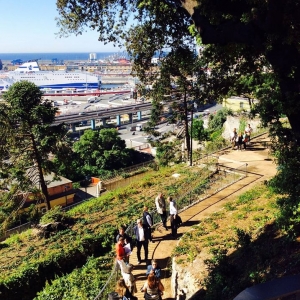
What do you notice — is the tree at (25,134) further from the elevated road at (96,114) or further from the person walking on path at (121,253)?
the elevated road at (96,114)

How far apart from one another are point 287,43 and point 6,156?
1483cm

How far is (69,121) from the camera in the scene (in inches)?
2955

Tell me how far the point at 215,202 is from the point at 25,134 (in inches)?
373

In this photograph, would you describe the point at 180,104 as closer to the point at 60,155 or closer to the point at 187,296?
the point at 60,155

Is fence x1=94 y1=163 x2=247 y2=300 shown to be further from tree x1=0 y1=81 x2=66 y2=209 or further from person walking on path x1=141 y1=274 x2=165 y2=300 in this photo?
tree x1=0 y1=81 x2=66 y2=209

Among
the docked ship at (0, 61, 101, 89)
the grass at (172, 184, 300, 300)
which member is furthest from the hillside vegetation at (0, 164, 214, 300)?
the docked ship at (0, 61, 101, 89)

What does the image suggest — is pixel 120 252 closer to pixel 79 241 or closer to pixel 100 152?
pixel 79 241

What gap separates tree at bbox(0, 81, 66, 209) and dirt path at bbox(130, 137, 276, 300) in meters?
8.05

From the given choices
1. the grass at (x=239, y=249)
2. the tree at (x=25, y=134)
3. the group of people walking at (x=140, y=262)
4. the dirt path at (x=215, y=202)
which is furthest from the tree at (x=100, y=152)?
the group of people walking at (x=140, y=262)

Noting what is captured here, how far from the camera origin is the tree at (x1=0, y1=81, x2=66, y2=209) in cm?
1669

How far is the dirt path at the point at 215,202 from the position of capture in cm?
892

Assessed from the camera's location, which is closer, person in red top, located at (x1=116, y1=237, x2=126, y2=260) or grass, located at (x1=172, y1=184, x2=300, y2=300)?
grass, located at (x1=172, y1=184, x2=300, y2=300)

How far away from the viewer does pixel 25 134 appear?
17.2m

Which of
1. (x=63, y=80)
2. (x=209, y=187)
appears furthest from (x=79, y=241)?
(x=63, y=80)
